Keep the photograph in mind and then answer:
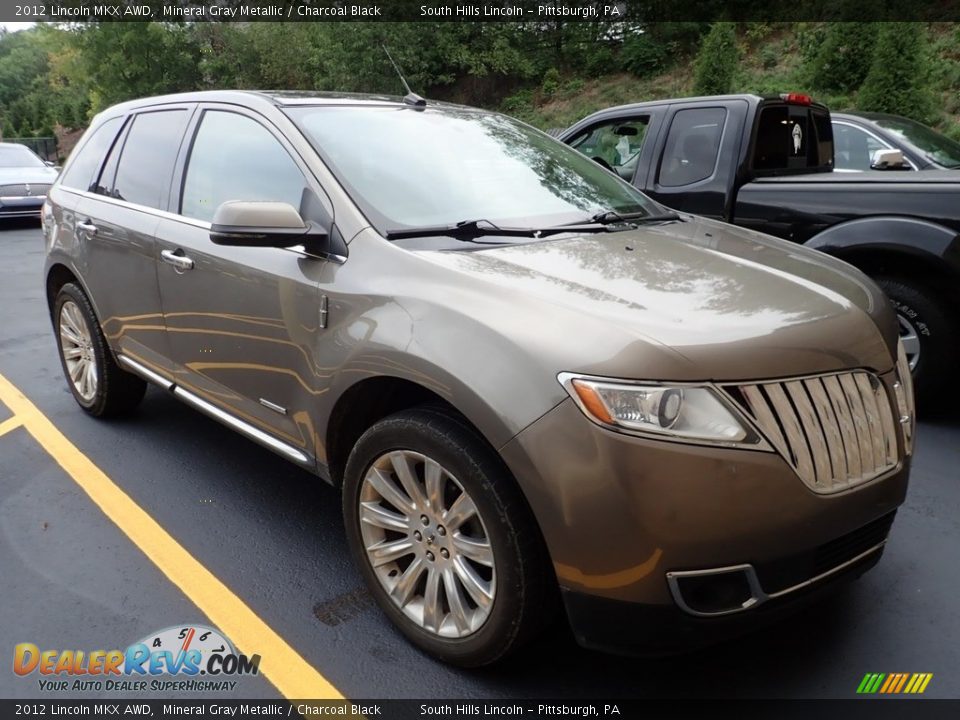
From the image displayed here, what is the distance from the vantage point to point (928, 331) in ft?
14.1

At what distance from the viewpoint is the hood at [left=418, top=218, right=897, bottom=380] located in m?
2.00

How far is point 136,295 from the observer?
373 centimetres

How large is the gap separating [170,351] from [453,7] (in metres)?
27.3

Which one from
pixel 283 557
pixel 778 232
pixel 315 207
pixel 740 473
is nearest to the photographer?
pixel 740 473

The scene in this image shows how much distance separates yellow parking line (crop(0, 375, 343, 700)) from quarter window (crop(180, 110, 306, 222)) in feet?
4.39

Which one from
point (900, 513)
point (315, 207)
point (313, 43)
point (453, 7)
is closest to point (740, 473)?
point (315, 207)

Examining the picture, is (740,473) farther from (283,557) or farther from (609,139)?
(609,139)

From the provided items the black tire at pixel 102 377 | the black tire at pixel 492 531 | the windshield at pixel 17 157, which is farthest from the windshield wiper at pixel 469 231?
the windshield at pixel 17 157

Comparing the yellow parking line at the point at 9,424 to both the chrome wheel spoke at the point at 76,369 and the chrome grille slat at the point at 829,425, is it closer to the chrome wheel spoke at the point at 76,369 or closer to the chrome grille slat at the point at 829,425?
the chrome wheel spoke at the point at 76,369

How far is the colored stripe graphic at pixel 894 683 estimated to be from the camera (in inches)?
91.7

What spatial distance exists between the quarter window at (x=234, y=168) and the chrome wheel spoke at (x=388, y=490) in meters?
1.06

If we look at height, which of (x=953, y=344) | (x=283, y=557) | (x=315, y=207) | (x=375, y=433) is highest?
(x=315, y=207)

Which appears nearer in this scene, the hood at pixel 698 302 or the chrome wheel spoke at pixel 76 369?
the hood at pixel 698 302

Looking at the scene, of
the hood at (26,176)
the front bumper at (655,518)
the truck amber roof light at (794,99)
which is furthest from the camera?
the hood at (26,176)
